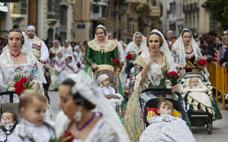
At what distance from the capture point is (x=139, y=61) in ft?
35.9

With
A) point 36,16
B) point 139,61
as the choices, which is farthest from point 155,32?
point 36,16

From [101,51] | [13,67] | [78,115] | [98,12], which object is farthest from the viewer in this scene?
[98,12]

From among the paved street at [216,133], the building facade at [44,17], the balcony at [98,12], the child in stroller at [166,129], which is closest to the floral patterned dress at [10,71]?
the child in stroller at [166,129]

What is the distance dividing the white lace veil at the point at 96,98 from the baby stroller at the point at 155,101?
4504mm

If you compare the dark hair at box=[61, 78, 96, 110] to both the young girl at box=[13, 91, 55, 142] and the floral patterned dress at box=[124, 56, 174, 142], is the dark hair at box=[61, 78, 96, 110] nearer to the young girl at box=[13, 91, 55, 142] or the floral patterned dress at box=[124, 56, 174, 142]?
the young girl at box=[13, 91, 55, 142]

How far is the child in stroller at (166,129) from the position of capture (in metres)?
8.84

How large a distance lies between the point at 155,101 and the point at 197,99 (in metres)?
3.03

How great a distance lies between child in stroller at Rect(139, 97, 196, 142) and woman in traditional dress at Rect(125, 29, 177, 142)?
1079 millimetres

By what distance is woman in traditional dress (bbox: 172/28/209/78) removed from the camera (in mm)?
13711

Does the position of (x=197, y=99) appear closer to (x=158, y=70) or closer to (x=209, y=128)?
(x=209, y=128)

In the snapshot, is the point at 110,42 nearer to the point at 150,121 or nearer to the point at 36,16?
the point at 150,121

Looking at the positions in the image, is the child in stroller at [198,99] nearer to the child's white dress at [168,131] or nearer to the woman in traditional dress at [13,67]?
the child's white dress at [168,131]

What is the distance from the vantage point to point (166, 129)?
8977 mm

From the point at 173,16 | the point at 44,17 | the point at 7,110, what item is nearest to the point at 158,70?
the point at 7,110
